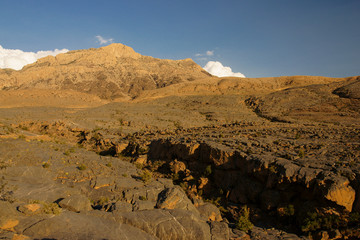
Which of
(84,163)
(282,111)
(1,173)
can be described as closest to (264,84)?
(282,111)

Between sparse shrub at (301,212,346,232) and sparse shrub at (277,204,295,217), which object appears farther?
sparse shrub at (277,204,295,217)

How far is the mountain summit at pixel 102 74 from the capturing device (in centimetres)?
7169

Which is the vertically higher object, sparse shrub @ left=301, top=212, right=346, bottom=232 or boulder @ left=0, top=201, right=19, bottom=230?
boulder @ left=0, top=201, right=19, bottom=230

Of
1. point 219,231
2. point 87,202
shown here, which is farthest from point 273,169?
point 87,202

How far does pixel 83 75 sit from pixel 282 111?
70982 millimetres

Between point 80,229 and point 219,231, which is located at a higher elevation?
point 80,229

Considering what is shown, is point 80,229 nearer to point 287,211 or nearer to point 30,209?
point 30,209

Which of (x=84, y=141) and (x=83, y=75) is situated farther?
(x=83, y=75)

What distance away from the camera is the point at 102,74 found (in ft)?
263

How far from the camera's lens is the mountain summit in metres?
71.7

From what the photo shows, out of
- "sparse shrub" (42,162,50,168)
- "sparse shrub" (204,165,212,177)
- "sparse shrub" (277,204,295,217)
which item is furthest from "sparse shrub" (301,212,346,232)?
"sparse shrub" (42,162,50,168)

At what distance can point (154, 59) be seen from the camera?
107438 millimetres

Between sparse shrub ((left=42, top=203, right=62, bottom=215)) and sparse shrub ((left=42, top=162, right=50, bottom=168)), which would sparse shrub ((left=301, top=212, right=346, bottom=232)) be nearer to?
sparse shrub ((left=42, top=203, right=62, bottom=215))

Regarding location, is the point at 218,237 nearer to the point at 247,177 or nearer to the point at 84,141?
the point at 247,177
